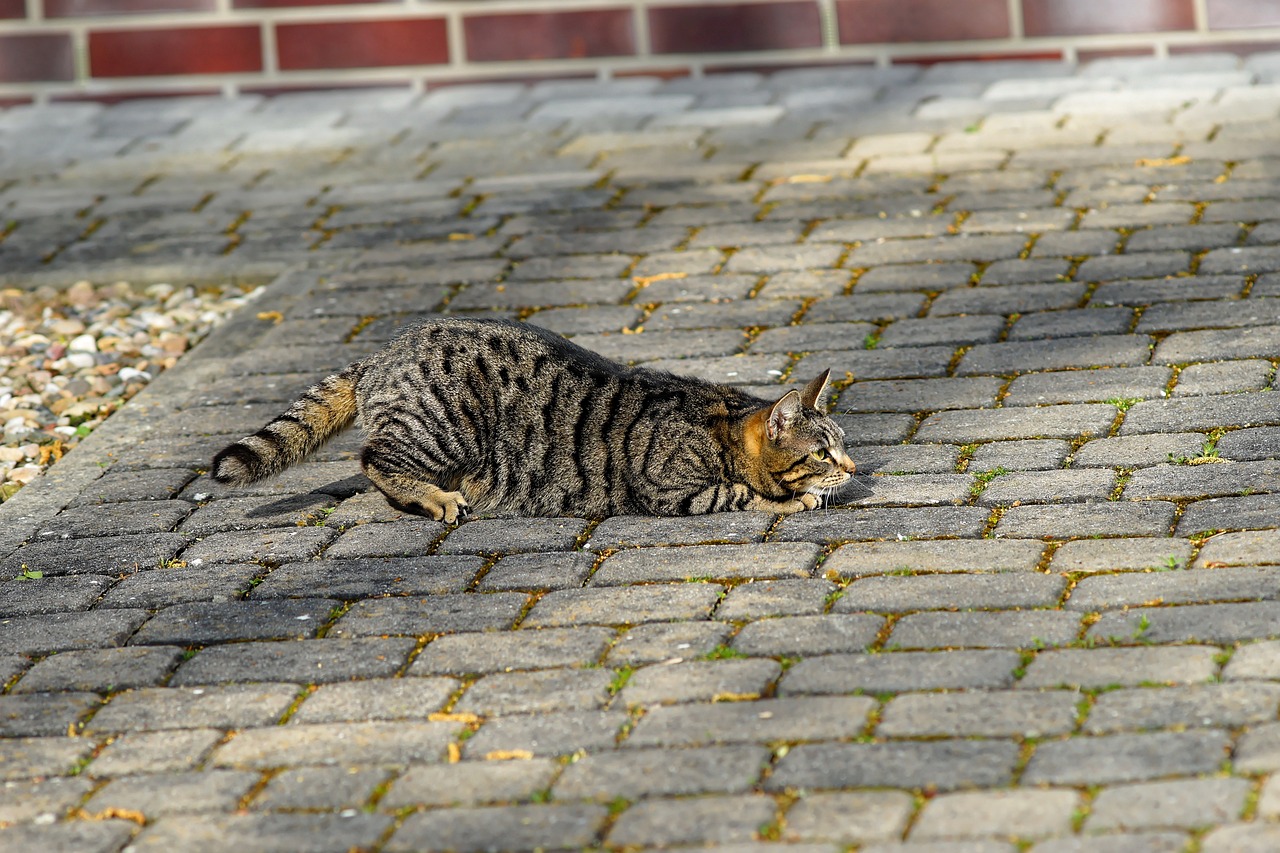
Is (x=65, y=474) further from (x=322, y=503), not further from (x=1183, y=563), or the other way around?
(x=1183, y=563)

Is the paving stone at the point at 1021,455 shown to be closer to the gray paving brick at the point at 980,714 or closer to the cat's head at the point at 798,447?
the cat's head at the point at 798,447

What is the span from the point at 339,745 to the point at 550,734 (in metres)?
0.49

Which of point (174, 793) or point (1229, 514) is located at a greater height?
point (1229, 514)

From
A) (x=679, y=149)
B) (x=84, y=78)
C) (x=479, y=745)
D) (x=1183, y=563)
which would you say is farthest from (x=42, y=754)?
(x=84, y=78)

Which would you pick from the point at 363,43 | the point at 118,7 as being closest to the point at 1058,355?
the point at 363,43

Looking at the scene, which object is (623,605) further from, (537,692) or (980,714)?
(980,714)

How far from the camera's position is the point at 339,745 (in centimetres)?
404

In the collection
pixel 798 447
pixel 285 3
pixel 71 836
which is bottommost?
pixel 71 836

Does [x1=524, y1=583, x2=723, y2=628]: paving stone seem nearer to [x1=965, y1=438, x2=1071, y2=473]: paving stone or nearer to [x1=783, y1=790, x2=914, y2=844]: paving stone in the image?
[x1=783, y1=790, x2=914, y2=844]: paving stone

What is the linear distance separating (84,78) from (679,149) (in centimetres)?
453

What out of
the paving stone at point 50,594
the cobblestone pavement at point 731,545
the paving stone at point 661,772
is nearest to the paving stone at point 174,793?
the cobblestone pavement at point 731,545

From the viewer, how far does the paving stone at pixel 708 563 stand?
4.88 meters

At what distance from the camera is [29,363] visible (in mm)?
7695

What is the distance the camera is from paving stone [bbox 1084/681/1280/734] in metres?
3.78
